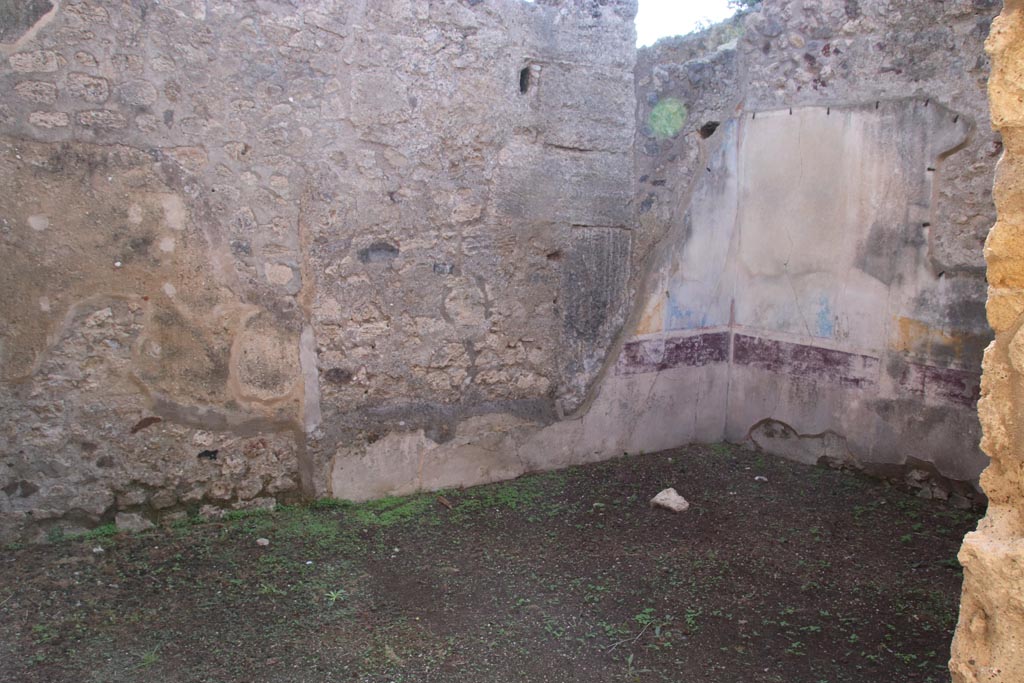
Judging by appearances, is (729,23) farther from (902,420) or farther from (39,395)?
(39,395)

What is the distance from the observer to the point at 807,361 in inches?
167

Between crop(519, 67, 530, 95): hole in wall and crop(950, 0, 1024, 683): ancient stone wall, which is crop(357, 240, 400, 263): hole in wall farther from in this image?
crop(950, 0, 1024, 683): ancient stone wall

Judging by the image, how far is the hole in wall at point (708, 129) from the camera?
4.31m

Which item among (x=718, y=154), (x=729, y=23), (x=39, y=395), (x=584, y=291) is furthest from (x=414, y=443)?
(x=729, y=23)

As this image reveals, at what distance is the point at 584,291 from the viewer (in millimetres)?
4070

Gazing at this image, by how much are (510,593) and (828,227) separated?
247 centimetres

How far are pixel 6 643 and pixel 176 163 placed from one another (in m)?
1.77

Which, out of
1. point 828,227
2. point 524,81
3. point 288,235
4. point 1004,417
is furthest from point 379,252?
point 1004,417

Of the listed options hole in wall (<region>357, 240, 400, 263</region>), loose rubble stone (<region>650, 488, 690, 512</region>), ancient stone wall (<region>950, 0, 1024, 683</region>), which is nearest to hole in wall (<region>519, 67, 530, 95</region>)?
hole in wall (<region>357, 240, 400, 263</region>)

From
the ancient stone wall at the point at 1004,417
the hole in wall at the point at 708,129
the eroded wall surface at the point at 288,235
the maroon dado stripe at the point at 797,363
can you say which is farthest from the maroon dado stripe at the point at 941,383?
the ancient stone wall at the point at 1004,417

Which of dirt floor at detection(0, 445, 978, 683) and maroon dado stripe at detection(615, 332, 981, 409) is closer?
dirt floor at detection(0, 445, 978, 683)

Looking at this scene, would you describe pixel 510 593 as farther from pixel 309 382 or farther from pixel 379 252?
pixel 379 252

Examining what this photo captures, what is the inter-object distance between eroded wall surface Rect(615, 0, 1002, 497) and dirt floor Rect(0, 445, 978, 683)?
1.59 feet

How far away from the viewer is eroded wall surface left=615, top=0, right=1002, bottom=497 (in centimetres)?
363
